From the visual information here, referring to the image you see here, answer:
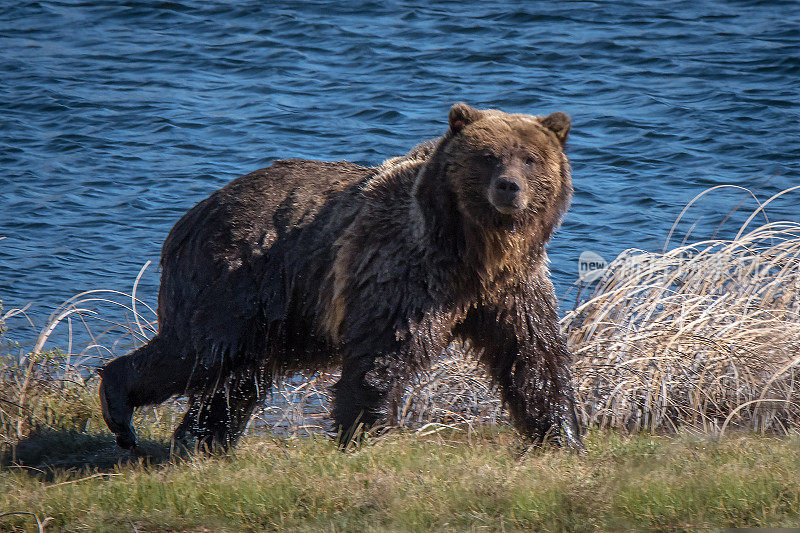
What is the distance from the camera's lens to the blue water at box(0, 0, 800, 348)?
11422 mm

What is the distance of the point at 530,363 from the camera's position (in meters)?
5.38

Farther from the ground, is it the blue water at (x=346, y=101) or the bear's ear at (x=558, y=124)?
the bear's ear at (x=558, y=124)

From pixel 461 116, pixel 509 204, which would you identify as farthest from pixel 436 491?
pixel 461 116

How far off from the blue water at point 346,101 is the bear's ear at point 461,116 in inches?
203

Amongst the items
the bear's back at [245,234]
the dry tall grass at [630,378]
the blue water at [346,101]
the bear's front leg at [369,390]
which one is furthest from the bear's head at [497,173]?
the blue water at [346,101]

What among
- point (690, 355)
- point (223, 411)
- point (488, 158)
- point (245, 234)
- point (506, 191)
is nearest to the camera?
point (506, 191)

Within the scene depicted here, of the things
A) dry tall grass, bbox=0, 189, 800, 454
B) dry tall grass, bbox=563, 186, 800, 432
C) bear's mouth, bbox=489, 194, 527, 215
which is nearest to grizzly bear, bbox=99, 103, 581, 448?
bear's mouth, bbox=489, 194, 527, 215

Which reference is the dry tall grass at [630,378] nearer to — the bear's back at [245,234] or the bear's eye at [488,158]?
the bear's back at [245,234]

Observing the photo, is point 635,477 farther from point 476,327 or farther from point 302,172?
point 302,172

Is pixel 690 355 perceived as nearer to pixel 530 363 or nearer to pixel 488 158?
pixel 530 363

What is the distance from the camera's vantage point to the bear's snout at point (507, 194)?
4.82 meters

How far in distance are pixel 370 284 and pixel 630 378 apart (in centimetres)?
226

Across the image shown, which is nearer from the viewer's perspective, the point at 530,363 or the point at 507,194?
the point at 507,194

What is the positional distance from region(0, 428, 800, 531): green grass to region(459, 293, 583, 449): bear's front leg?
0.26 meters
